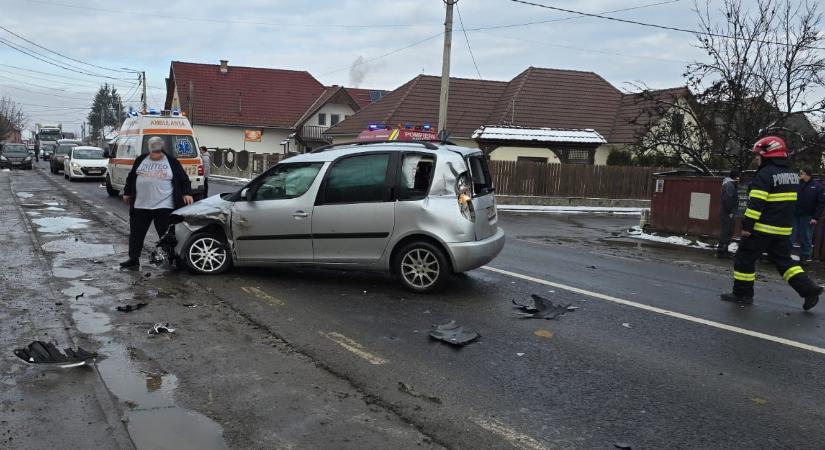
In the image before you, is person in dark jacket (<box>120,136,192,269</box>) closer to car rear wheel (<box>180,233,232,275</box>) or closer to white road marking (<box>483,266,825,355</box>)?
car rear wheel (<box>180,233,232,275</box>)

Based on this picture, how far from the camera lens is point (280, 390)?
435 cm

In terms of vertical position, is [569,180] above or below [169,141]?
below

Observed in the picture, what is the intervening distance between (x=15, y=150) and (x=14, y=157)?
0.78m

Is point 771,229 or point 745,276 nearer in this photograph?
point 771,229

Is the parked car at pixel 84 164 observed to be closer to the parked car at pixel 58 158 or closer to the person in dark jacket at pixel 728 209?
the parked car at pixel 58 158

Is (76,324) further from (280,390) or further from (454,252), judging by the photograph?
(454,252)

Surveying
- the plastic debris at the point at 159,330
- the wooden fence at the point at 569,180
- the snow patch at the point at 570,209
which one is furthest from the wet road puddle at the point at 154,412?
the wooden fence at the point at 569,180

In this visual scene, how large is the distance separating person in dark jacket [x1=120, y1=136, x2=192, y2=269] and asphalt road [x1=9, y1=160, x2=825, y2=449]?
1.02 meters

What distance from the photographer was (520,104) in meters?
32.2

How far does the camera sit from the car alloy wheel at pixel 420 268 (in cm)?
714

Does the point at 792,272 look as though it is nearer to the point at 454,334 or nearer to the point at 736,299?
the point at 736,299

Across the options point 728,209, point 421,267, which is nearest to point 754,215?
point 421,267

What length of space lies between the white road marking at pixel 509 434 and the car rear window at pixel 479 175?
3.72 meters

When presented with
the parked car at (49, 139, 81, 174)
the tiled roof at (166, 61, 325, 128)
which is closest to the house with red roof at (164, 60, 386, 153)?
the tiled roof at (166, 61, 325, 128)
